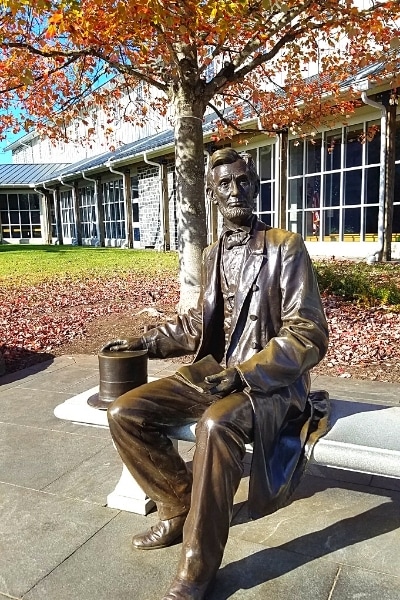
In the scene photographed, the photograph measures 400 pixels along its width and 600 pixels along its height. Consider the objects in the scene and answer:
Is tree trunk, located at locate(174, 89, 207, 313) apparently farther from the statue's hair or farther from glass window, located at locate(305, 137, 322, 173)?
glass window, located at locate(305, 137, 322, 173)

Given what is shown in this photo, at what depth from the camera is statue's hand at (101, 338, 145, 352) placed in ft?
9.61

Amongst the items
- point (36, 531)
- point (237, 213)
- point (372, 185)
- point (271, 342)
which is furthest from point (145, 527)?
point (372, 185)

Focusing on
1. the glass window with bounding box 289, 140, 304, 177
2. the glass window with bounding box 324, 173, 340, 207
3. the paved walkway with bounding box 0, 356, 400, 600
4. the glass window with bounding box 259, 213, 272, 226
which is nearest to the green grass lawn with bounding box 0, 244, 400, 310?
the glass window with bounding box 324, 173, 340, 207

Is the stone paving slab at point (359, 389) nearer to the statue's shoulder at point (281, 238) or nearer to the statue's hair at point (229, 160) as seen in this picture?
the statue's shoulder at point (281, 238)

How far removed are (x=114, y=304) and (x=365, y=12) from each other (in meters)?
5.84

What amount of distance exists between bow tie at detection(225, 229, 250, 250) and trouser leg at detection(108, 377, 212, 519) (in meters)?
0.77

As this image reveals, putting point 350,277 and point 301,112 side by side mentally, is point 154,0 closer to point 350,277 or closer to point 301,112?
point 350,277

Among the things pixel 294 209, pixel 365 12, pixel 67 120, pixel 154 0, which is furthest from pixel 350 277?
pixel 294 209

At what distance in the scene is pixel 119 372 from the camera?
2916mm

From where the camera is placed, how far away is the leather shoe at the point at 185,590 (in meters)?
2.08

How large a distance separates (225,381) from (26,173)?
39.4 meters

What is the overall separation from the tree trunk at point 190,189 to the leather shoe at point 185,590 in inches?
201

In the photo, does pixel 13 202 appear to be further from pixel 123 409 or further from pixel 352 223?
pixel 123 409

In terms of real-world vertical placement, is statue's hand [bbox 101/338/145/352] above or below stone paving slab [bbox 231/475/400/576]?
above
